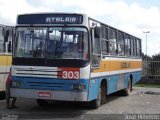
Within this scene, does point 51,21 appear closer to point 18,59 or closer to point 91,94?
point 18,59

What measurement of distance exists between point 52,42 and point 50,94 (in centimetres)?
159

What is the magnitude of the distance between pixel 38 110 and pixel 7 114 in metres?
1.52

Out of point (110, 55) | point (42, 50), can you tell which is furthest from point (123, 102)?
point (42, 50)

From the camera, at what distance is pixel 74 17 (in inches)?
529

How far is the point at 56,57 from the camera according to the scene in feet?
43.7

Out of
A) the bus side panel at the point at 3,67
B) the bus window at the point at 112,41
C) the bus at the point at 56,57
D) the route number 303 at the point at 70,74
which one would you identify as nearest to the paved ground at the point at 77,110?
the bus at the point at 56,57

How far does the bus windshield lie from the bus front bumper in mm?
1059

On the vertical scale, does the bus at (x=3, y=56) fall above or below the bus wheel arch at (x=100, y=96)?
above

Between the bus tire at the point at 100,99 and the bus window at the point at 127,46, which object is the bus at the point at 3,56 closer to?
the bus tire at the point at 100,99

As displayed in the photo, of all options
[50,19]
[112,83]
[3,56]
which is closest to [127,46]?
[112,83]

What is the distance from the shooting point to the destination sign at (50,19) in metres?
13.4

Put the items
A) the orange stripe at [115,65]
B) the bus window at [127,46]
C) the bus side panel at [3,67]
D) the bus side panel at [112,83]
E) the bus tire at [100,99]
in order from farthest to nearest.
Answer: the bus window at [127,46]
the bus side panel at [3,67]
the bus side panel at [112,83]
the orange stripe at [115,65]
the bus tire at [100,99]

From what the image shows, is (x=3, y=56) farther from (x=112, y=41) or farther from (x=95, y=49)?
(x=95, y=49)

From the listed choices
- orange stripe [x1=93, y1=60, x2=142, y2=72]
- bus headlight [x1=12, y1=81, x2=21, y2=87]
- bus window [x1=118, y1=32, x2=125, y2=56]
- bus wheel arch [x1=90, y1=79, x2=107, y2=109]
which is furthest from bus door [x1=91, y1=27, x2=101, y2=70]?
bus window [x1=118, y1=32, x2=125, y2=56]
